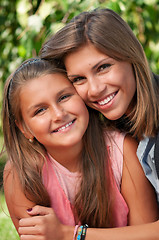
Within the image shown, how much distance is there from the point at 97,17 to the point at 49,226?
116 centimetres

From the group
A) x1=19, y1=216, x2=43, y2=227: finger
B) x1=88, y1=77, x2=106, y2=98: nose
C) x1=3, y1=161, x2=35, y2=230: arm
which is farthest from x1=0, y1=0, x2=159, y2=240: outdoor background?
x1=88, y1=77, x2=106, y2=98: nose

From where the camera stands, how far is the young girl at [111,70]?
7.38 ft

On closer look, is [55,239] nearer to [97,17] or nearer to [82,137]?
[82,137]

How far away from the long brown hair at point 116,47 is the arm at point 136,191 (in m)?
0.14

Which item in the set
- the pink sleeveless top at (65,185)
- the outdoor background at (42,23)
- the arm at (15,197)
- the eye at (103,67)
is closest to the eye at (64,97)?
the eye at (103,67)

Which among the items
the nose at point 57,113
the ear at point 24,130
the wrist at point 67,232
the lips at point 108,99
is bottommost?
the wrist at point 67,232

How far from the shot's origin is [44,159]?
8.27 feet

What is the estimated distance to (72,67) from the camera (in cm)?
230

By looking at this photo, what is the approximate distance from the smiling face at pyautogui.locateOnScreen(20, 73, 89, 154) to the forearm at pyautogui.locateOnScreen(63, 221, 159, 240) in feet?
1.60

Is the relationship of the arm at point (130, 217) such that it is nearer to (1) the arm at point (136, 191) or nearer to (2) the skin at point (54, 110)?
(1) the arm at point (136, 191)

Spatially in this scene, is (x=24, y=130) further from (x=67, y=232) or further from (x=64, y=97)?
(x=67, y=232)

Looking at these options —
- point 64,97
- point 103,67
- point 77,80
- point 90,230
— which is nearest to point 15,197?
point 90,230

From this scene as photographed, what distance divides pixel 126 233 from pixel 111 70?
2.89ft

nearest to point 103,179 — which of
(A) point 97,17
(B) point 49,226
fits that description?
(B) point 49,226
